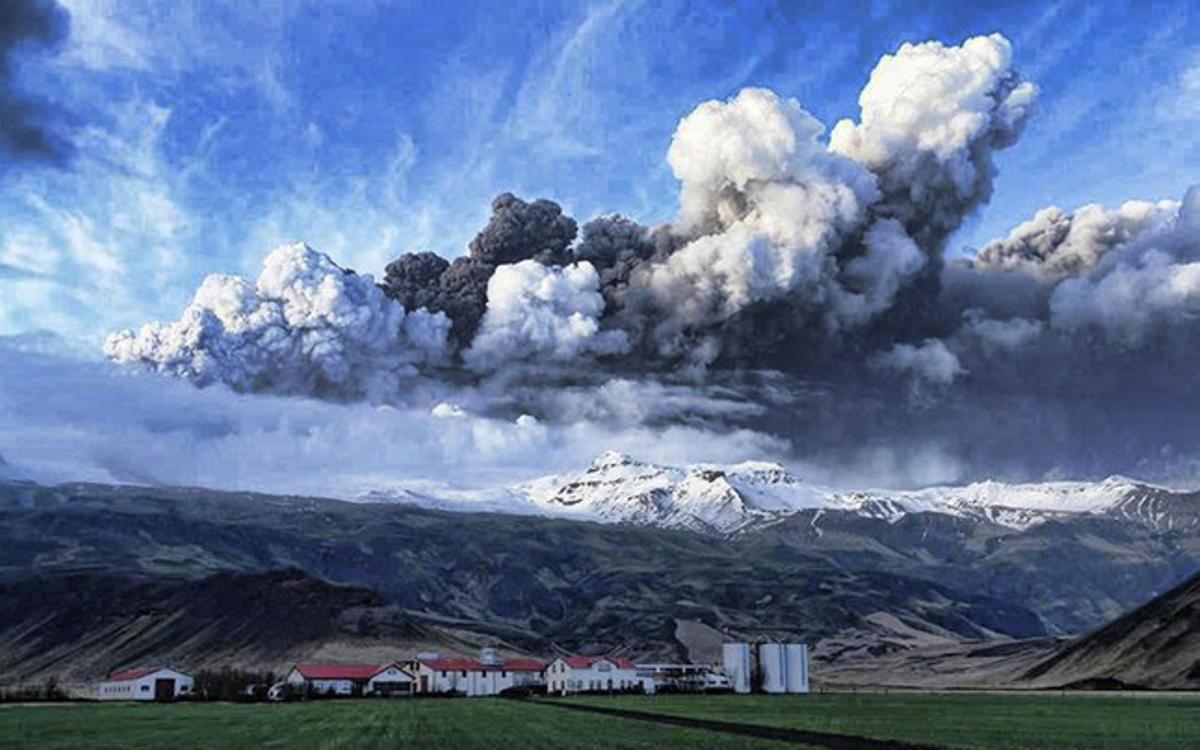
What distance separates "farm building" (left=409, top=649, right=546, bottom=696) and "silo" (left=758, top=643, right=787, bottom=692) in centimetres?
3754

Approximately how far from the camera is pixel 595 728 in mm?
75688

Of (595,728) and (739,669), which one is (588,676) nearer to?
(739,669)

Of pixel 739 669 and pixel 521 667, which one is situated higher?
pixel 521 667

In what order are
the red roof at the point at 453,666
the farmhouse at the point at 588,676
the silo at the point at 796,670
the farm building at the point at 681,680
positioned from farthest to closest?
1. the silo at the point at 796,670
2. the farm building at the point at 681,680
3. the farmhouse at the point at 588,676
4. the red roof at the point at 453,666

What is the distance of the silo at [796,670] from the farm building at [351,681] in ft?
203

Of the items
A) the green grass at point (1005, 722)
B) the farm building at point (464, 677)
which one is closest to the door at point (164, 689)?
the farm building at point (464, 677)

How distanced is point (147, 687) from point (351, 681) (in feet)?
99.9

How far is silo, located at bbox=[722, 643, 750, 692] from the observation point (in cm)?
19088

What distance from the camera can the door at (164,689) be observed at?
17288 cm

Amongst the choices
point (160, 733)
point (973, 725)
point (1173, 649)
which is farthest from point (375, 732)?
point (1173, 649)

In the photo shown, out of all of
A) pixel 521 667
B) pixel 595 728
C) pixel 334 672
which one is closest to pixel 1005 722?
pixel 595 728

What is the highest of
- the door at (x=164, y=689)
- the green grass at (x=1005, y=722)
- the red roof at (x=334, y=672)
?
the green grass at (x=1005, y=722)

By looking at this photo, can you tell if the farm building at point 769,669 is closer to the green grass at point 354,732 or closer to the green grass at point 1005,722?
the green grass at point 1005,722

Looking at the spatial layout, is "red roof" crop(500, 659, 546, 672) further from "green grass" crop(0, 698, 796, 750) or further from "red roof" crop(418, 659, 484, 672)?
"green grass" crop(0, 698, 796, 750)
